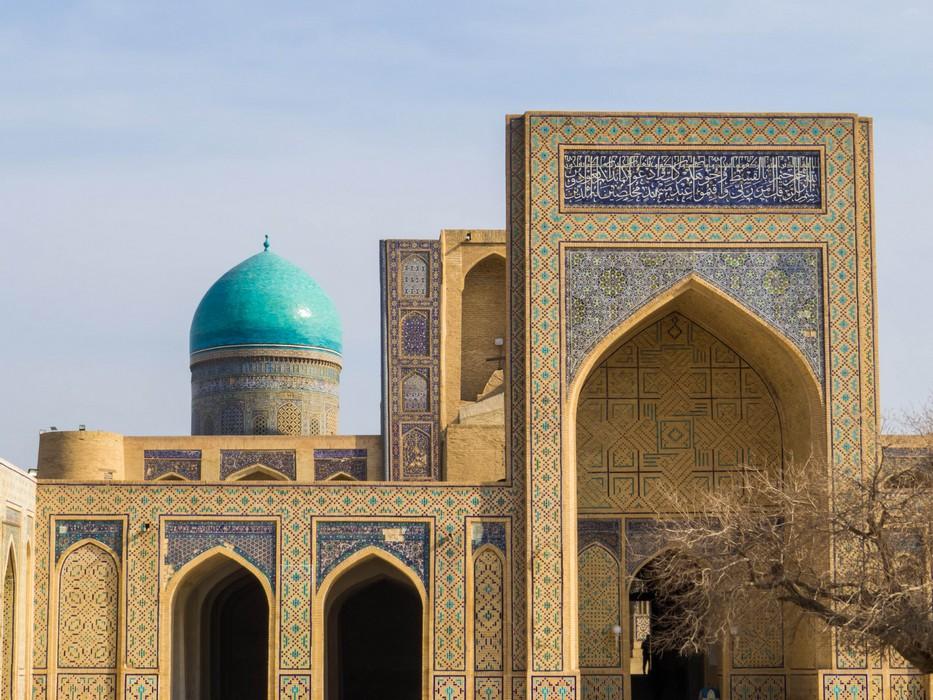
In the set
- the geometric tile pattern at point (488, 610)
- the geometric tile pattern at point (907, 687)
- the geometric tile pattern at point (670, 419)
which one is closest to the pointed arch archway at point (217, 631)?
the geometric tile pattern at point (488, 610)

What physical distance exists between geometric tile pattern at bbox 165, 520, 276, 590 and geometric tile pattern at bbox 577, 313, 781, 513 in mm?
2863

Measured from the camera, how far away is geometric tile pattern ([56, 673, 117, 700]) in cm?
1520

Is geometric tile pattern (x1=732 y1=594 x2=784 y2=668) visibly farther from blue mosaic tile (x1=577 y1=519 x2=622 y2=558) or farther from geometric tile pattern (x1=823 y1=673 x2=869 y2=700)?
blue mosaic tile (x1=577 y1=519 x2=622 y2=558)

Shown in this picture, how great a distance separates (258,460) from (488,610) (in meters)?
7.70

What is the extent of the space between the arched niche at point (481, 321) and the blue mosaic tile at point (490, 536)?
6.90 m

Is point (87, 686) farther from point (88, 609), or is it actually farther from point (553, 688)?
point (553, 688)

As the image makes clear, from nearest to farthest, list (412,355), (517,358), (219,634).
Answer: (517,358)
(219,634)
(412,355)

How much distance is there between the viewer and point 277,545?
606 inches

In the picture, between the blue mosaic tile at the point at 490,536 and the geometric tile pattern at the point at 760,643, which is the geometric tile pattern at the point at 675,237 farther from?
the geometric tile pattern at the point at 760,643

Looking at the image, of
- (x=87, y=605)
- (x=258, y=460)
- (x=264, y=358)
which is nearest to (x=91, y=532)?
(x=87, y=605)

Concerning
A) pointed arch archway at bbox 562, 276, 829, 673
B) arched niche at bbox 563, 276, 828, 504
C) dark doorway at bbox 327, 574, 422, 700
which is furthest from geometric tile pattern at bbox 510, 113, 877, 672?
dark doorway at bbox 327, 574, 422, 700

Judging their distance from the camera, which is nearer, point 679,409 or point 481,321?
point 679,409

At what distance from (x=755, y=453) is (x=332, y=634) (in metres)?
4.45

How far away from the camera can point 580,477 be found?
54.0 feet
